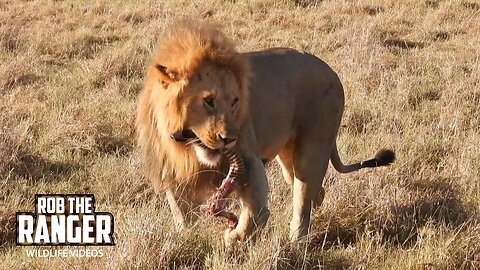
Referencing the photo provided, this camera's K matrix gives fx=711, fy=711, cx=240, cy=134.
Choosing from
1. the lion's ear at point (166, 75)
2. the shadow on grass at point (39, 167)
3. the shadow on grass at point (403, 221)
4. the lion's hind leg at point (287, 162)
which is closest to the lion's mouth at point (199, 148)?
the lion's ear at point (166, 75)

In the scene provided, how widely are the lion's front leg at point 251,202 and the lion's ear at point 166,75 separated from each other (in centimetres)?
51

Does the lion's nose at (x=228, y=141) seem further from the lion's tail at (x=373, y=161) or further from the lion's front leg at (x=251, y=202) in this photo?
the lion's tail at (x=373, y=161)

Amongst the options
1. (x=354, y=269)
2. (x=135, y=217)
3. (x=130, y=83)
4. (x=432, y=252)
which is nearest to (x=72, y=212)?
(x=135, y=217)

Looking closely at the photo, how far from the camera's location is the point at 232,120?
2.83 metres

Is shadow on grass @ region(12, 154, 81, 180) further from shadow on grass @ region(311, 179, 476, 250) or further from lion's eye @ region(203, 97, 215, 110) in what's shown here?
lion's eye @ region(203, 97, 215, 110)

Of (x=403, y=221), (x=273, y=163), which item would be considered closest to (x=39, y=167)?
(x=273, y=163)

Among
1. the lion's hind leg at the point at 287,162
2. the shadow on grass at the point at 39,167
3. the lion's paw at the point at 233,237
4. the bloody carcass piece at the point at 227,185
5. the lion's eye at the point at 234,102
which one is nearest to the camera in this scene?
the lion's eye at the point at 234,102

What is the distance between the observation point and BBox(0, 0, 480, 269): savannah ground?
10.5ft

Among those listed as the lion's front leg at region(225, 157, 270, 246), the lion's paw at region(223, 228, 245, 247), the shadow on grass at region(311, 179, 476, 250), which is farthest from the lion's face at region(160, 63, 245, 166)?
the shadow on grass at region(311, 179, 476, 250)

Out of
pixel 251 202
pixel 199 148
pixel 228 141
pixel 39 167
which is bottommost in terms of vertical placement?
pixel 39 167

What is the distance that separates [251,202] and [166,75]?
0.70 metres

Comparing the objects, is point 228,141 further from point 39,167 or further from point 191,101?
point 39,167

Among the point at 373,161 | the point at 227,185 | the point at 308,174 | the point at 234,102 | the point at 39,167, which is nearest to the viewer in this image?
the point at 234,102

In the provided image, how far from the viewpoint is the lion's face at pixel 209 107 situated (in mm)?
2789
